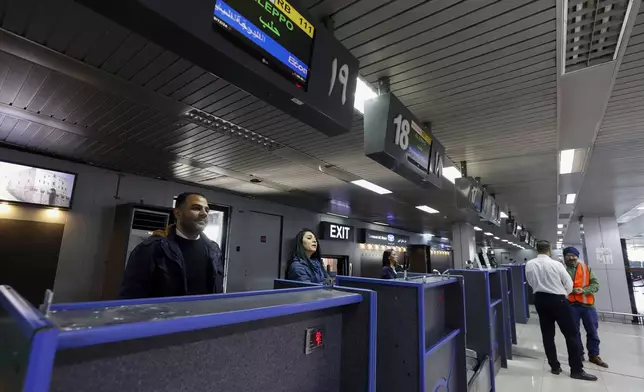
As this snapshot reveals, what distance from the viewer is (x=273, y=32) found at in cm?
145

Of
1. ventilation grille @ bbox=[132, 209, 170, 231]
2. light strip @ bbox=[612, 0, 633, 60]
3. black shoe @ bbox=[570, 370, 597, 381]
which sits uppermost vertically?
light strip @ bbox=[612, 0, 633, 60]

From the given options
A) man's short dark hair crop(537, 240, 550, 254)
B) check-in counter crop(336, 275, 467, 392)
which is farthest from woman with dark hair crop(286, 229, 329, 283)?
man's short dark hair crop(537, 240, 550, 254)

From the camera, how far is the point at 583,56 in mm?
2303

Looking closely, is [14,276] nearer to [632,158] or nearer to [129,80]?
[129,80]

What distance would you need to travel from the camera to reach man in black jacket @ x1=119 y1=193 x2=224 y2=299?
1.83 m

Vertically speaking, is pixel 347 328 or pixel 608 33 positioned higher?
pixel 608 33

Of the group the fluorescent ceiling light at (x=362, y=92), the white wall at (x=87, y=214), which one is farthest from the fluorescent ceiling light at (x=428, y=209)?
the white wall at (x=87, y=214)

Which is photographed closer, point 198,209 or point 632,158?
point 198,209

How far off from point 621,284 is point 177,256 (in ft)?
37.0

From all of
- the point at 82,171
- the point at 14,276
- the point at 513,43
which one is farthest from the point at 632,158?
the point at 14,276

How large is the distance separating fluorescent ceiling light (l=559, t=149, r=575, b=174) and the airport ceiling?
13 centimetres

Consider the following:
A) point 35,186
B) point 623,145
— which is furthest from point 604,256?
point 35,186

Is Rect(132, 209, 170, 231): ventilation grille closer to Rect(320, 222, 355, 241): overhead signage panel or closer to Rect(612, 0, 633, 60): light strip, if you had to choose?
Rect(320, 222, 355, 241): overhead signage panel

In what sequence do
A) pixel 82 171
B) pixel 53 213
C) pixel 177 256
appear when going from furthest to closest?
pixel 82 171 → pixel 53 213 → pixel 177 256
